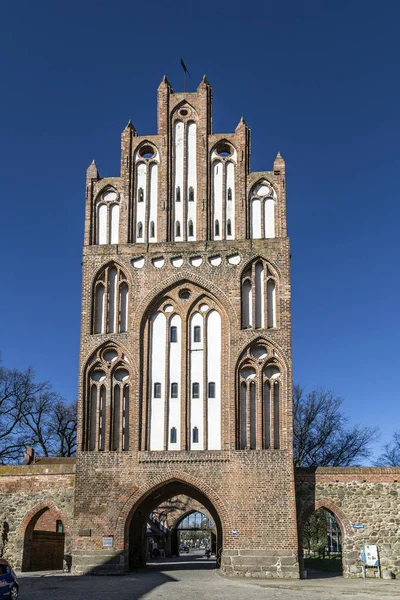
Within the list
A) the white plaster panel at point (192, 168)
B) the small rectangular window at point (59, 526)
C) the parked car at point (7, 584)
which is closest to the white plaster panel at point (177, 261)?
the white plaster panel at point (192, 168)

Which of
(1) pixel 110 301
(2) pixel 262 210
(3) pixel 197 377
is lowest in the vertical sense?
(3) pixel 197 377

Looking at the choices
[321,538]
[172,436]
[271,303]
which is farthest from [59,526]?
[321,538]

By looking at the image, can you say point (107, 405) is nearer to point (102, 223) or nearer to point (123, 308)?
point (123, 308)

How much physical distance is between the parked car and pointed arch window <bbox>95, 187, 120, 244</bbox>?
1388 cm

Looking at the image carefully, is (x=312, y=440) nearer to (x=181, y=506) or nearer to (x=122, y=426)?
(x=181, y=506)

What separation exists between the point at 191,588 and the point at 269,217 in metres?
13.5

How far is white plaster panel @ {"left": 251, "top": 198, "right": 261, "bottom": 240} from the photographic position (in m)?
27.8

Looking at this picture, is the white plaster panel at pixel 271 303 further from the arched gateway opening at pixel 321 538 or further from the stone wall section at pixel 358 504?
the arched gateway opening at pixel 321 538

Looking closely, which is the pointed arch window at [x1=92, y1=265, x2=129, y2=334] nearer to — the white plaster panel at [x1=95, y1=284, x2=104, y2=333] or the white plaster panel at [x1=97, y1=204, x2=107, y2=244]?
the white plaster panel at [x1=95, y1=284, x2=104, y2=333]

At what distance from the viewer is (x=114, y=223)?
28.7 metres

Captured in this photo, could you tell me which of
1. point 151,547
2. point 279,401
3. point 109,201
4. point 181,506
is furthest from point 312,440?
point 109,201

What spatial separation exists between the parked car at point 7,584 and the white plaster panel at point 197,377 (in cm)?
966

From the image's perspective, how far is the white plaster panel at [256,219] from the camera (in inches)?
1094

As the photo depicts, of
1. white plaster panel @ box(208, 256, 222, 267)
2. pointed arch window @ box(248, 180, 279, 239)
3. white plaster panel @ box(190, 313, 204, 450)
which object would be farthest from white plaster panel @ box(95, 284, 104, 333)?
pointed arch window @ box(248, 180, 279, 239)
